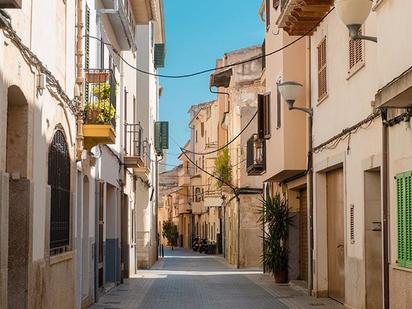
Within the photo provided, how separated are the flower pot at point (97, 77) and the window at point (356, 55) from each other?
15.4 ft

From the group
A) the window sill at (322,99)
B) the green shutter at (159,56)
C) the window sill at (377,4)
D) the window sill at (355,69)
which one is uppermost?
the green shutter at (159,56)

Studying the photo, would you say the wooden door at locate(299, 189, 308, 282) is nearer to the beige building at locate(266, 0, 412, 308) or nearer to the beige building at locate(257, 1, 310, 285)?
the beige building at locate(257, 1, 310, 285)

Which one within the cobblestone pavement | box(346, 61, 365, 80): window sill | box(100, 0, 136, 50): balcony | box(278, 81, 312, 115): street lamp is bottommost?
the cobblestone pavement

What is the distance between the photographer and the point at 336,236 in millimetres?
18125

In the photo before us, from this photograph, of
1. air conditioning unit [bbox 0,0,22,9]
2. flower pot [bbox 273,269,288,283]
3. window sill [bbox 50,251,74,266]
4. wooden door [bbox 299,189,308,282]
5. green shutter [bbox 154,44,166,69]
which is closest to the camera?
air conditioning unit [bbox 0,0,22,9]

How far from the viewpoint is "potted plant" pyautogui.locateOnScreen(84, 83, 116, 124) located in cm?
1482

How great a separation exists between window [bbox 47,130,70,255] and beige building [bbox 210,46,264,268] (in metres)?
17.0

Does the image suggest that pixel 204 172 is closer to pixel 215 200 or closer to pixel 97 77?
pixel 215 200

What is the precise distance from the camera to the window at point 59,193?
12.1 metres

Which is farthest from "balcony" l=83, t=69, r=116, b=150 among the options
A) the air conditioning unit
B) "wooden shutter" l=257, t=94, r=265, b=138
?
"wooden shutter" l=257, t=94, r=265, b=138

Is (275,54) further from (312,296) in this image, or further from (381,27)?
(381,27)

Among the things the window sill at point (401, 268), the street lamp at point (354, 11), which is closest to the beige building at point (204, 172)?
the window sill at point (401, 268)

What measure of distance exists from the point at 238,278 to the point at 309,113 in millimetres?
8992

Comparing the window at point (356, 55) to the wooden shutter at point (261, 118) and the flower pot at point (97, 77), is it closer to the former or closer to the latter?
the flower pot at point (97, 77)
